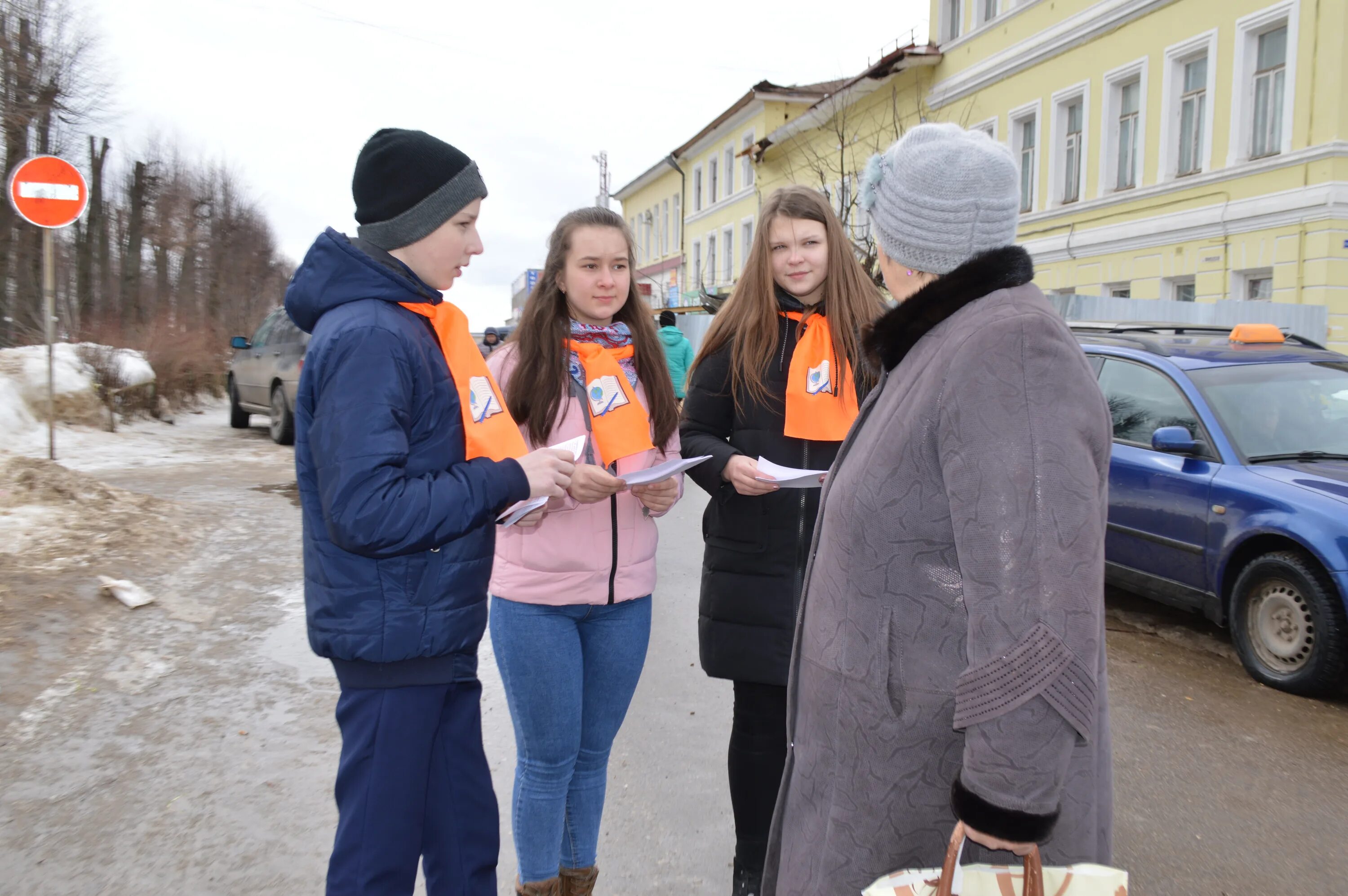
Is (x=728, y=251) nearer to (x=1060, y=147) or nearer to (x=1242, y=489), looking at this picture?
(x=1060, y=147)

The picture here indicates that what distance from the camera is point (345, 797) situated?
6.48 feet

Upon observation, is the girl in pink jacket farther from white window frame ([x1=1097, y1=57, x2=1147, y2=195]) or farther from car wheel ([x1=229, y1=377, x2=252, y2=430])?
white window frame ([x1=1097, y1=57, x2=1147, y2=195])

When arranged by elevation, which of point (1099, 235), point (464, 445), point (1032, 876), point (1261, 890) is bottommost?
point (1261, 890)

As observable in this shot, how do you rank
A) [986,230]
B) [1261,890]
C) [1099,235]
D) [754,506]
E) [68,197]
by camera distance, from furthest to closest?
[1099,235] < [68,197] < [1261,890] < [754,506] < [986,230]

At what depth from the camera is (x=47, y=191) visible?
9.66 metres

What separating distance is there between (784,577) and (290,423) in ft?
42.1

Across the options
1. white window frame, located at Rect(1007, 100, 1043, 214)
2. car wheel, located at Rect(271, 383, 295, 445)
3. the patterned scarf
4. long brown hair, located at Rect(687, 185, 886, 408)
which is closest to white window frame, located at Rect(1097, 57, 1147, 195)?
white window frame, located at Rect(1007, 100, 1043, 214)

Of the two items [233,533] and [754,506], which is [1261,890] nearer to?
[754,506]

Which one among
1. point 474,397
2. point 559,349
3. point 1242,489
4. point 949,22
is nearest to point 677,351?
point 1242,489

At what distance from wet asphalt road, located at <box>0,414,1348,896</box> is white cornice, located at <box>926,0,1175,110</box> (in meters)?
16.3

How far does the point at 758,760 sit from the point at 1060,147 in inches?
821

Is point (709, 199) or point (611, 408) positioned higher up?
point (709, 199)

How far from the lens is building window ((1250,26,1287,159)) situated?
617 inches

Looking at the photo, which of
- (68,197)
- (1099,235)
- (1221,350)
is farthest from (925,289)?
(1099,235)
